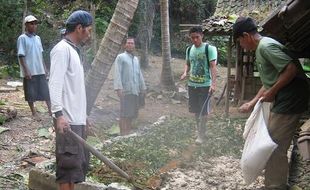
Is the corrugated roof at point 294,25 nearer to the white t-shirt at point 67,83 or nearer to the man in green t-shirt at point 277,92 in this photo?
the man in green t-shirt at point 277,92

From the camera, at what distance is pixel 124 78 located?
7.70m

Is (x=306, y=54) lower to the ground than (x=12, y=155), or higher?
higher

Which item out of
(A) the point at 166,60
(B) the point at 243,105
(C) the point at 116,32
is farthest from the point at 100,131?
(A) the point at 166,60

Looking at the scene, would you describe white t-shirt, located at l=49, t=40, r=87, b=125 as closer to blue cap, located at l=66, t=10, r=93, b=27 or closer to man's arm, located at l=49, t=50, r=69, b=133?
man's arm, located at l=49, t=50, r=69, b=133

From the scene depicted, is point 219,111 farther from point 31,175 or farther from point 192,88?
point 31,175

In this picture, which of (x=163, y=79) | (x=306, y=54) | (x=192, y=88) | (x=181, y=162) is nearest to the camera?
(x=306, y=54)

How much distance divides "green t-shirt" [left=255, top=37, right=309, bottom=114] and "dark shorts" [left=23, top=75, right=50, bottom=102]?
521 cm

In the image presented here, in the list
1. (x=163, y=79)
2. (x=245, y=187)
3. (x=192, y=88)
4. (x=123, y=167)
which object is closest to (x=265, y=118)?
(x=245, y=187)

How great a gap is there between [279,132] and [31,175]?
3.09 metres

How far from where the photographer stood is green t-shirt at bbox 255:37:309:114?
4.30 metres

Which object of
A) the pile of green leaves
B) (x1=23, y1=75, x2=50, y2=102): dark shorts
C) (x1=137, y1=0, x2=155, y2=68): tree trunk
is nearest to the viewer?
the pile of green leaves

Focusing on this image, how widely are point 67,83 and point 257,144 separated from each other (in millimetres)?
2070

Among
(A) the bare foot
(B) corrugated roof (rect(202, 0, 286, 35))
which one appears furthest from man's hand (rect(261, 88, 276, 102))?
(B) corrugated roof (rect(202, 0, 286, 35))

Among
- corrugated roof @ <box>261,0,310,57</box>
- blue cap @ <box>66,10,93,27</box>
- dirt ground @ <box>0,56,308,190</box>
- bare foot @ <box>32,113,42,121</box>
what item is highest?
blue cap @ <box>66,10,93,27</box>
